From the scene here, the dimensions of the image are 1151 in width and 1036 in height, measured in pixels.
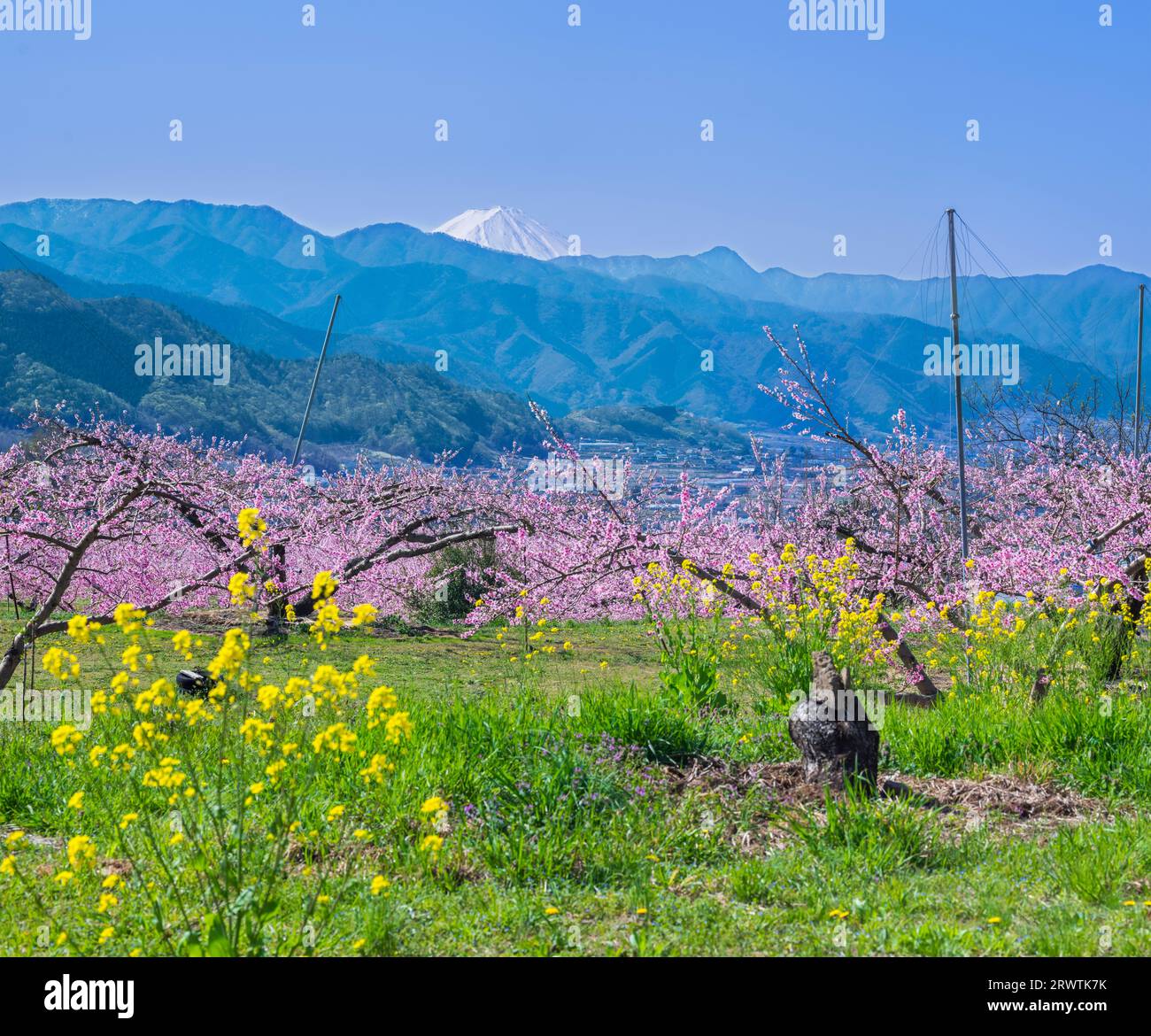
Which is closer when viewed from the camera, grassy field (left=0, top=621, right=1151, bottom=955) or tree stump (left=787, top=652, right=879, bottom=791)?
grassy field (left=0, top=621, right=1151, bottom=955)

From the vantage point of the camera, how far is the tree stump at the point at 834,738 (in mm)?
6250

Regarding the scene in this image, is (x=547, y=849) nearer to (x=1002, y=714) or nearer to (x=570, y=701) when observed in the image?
(x=570, y=701)

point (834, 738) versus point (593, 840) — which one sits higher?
point (834, 738)

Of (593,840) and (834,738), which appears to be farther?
(834,738)

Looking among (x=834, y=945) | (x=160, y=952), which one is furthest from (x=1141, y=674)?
(x=160, y=952)

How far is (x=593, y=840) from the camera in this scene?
17.2ft

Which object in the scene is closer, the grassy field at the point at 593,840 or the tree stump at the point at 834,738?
the grassy field at the point at 593,840

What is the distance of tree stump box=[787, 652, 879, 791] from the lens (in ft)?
20.5

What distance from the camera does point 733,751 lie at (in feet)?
22.9

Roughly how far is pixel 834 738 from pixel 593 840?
1.81 m

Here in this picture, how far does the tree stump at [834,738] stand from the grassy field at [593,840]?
A: 0.71 feet

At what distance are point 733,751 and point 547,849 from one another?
7.23ft

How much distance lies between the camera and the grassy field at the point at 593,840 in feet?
14.3

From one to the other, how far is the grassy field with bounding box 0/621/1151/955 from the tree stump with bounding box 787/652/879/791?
0.22m
